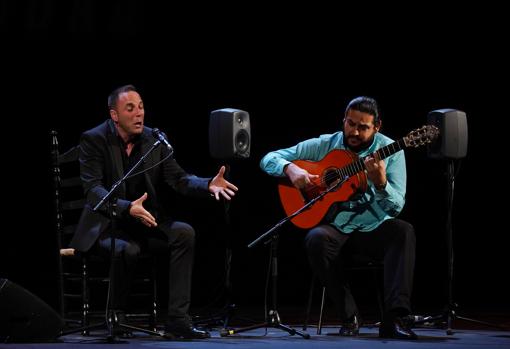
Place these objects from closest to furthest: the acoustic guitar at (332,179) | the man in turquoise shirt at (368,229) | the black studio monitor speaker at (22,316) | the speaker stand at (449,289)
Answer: the black studio monitor speaker at (22,316) < the man in turquoise shirt at (368,229) < the acoustic guitar at (332,179) < the speaker stand at (449,289)

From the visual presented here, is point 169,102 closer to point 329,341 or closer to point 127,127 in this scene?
point 127,127

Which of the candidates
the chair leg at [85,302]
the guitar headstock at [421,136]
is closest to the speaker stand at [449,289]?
the guitar headstock at [421,136]

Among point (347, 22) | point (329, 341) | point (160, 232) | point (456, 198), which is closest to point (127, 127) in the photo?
point (160, 232)

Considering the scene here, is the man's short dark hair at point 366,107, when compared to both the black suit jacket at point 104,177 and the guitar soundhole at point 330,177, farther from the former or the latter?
the black suit jacket at point 104,177

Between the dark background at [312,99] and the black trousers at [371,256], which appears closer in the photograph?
the black trousers at [371,256]

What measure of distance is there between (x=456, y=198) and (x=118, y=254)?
3256 mm

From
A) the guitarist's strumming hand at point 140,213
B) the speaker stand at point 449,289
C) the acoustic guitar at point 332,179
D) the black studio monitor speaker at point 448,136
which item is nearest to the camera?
the guitarist's strumming hand at point 140,213

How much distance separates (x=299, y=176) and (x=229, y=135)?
453mm

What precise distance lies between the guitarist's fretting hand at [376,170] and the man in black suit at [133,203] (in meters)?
0.70

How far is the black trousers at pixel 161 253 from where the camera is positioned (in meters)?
4.65

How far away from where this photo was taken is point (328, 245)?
15.8ft

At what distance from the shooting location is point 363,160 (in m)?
4.79

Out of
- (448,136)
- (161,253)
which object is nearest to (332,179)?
(448,136)

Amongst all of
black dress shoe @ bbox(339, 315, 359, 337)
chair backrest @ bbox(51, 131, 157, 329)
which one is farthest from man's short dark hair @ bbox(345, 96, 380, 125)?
chair backrest @ bbox(51, 131, 157, 329)
